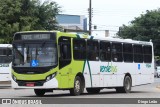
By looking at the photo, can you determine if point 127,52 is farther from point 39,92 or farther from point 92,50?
point 39,92

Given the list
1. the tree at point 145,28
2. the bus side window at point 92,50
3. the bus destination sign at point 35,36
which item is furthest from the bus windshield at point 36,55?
the tree at point 145,28

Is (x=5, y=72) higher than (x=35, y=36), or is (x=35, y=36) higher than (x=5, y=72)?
(x=35, y=36)

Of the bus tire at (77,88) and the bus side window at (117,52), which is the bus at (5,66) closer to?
the bus side window at (117,52)

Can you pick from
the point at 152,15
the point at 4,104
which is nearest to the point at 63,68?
the point at 4,104

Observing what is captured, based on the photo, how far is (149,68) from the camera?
106 feet

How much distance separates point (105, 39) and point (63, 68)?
460 cm

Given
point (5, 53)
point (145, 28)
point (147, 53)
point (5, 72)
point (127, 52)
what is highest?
point (145, 28)

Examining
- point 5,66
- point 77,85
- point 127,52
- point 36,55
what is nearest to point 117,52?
point 127,52

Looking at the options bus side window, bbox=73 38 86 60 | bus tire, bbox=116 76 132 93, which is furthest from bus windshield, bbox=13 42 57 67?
bus tire, bbox=116 76 132 93

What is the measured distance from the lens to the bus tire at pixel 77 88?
2477cm

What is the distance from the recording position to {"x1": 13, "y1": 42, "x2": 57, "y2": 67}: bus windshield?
2364 cm

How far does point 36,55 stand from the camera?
77.9 ft

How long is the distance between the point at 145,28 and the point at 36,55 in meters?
57.5

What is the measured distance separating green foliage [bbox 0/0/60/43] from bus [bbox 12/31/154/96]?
19.4 m
